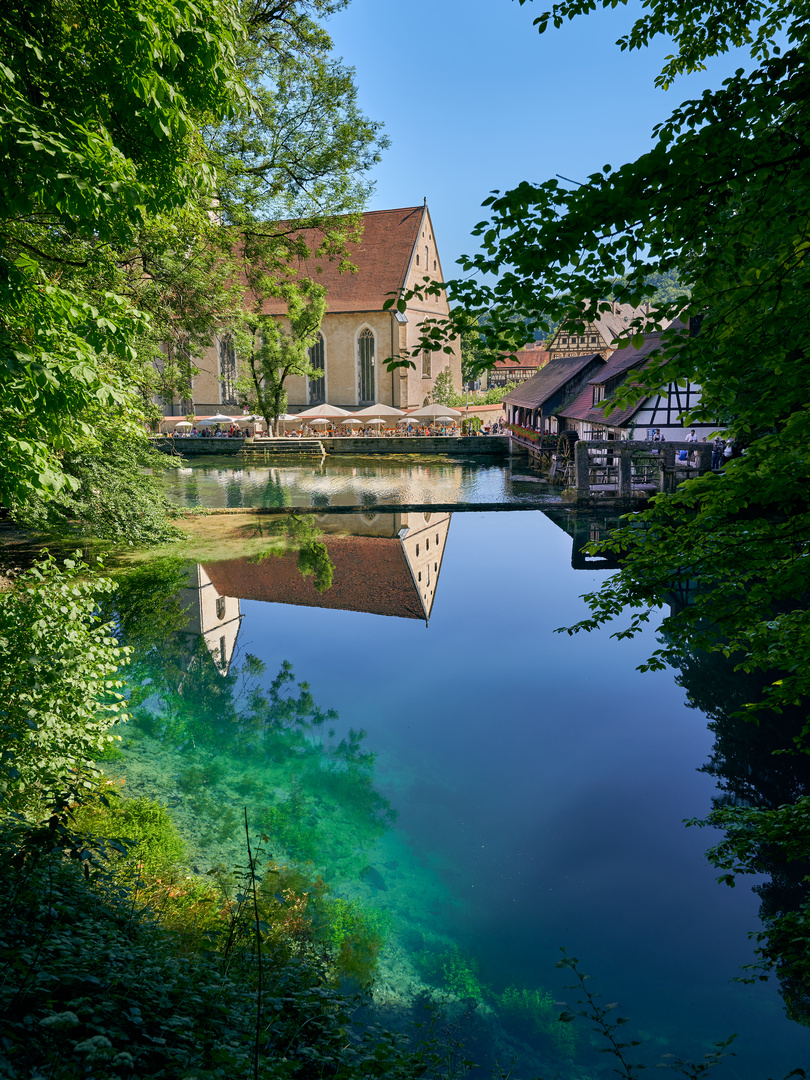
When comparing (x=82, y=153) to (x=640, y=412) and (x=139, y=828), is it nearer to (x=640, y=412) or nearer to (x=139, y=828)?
(x=139, y=828)

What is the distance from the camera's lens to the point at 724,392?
4621 millimetres

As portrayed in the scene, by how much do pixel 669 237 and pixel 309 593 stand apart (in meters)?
14.3

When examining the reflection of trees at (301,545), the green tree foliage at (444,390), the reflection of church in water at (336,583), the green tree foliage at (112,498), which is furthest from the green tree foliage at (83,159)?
the green tree foliage at (444,390)

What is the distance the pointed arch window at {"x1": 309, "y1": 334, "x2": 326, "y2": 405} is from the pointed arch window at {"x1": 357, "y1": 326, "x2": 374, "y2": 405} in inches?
117

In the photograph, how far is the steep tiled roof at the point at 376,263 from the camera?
54.3 m

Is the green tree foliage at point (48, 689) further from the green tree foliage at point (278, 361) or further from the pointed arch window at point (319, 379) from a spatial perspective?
the pointed arch window at point (319, 379)

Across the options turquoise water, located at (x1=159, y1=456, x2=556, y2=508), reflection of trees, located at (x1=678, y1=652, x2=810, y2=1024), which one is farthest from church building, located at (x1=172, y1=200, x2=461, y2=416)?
reflection of trees, located at (x1=678, y1=652, x2=810, y2=1024)

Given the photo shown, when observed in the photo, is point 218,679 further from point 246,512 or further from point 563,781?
point 246,512

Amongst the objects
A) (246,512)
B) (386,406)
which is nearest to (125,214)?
(246,512)

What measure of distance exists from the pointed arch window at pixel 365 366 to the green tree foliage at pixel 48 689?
50221 millimetres

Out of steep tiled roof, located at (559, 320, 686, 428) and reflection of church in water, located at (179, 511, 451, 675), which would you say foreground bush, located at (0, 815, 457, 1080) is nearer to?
reflection of church in water, located at (179, 511, 451, 675)

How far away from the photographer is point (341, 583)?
58.6 feet

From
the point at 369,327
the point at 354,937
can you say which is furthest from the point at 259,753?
the point at 369,327

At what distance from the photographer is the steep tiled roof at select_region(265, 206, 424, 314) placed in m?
54.3
